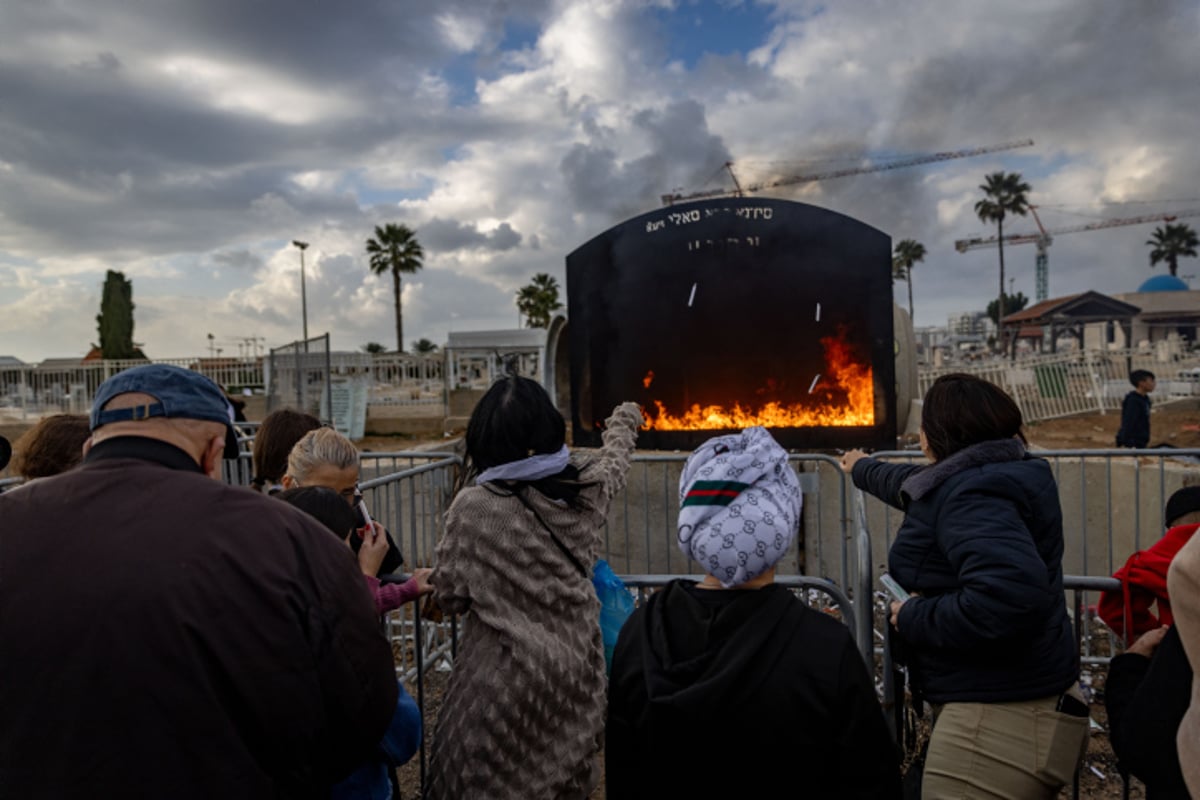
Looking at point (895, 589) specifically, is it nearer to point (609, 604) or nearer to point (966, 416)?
point (966, 416)

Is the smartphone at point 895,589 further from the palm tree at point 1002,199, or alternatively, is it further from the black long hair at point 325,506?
the palm tree at point 1002,199

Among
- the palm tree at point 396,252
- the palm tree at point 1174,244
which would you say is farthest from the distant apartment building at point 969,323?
the palm tree at point 396,252

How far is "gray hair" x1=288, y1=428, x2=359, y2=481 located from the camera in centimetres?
317

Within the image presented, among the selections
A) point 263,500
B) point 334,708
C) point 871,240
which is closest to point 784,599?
point 334,708

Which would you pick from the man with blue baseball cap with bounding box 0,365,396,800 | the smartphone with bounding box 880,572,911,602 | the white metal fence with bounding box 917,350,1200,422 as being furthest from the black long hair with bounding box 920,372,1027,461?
the white metal fence with bounding box 917,350,1200,422

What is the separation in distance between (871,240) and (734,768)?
8.13m

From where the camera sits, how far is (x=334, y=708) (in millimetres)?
1688

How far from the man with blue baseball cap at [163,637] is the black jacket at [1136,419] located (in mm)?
11353

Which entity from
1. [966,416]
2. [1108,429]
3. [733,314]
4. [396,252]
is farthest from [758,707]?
[396,252]

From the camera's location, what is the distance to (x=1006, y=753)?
7.59 feet

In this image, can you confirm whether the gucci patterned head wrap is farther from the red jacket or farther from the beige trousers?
the red jacket

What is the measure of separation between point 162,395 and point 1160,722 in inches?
104

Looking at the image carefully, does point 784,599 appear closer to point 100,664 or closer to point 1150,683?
point 1150,683

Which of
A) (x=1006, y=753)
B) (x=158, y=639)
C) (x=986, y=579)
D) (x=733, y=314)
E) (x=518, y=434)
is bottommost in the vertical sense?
(x=1006, y=753)
